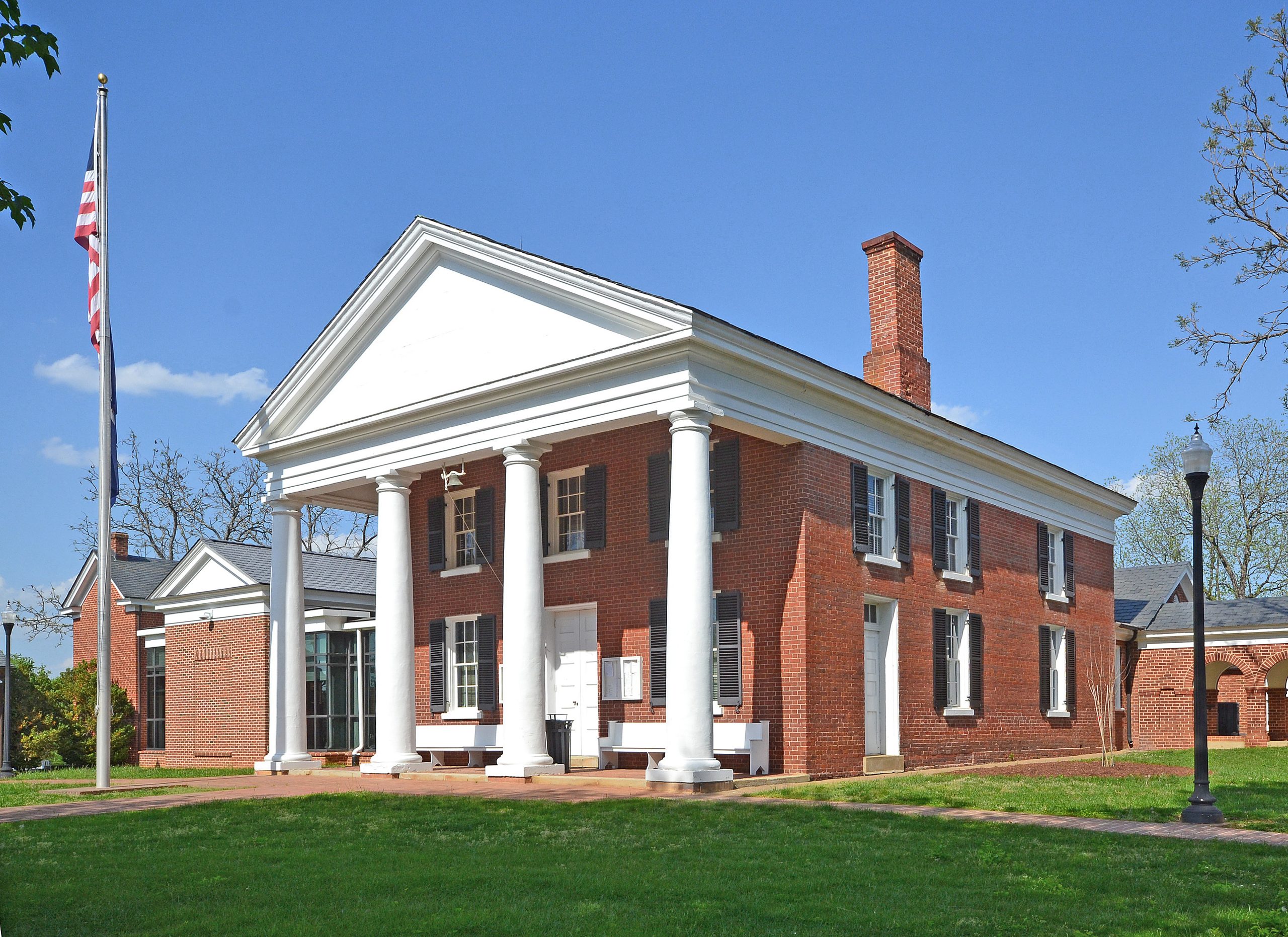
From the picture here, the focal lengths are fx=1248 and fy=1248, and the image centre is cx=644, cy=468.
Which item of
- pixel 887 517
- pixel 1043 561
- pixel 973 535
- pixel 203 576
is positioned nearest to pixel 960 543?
pixel 973 535

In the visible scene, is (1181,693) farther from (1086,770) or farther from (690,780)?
(690,780)

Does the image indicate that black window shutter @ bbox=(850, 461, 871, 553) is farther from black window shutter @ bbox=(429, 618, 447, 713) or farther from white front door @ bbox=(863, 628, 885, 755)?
black window shutter @ bbox=(429, 618, 447, 713)

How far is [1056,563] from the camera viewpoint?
87.0ft

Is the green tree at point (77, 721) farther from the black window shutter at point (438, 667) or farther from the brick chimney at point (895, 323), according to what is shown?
the brick chimney at point (895, 323)

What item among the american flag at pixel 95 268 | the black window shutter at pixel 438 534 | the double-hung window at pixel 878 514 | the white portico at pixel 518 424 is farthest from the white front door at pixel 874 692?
the american flag at pixel 95 268

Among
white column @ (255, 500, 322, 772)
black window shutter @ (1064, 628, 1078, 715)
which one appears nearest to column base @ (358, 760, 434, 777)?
white column @ (255, 500, 322, 772)

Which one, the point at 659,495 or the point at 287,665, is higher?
the point at 659,495

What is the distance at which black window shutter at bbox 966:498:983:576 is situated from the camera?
2266cm

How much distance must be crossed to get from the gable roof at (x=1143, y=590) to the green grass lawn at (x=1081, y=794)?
12001 millimetres

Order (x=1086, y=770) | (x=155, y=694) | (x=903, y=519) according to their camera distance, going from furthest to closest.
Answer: (x=155, y=694)
(x=903, y=519)
(x=1086, y=770)

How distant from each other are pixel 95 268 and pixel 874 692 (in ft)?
44.9

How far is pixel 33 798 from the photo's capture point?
17.2m

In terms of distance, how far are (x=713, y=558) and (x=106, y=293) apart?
32.8 ft

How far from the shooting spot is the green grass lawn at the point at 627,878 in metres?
7.46
